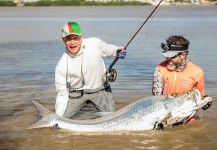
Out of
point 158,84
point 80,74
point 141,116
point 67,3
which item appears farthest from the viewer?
point 67,3

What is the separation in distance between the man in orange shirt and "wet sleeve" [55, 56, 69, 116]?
160 centimetres

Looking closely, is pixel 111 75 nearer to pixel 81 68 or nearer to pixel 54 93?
pixel 81 68

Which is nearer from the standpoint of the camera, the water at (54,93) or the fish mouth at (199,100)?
the fish mouth at (199,100)

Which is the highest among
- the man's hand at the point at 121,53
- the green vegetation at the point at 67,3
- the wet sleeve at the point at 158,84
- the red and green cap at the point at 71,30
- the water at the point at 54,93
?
the green vegetation at the point at 67,3

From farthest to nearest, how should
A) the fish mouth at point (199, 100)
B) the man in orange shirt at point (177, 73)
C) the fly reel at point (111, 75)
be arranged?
1. the fly reel at point (111, 75)
2. the man in orange shirt at point (177, 73)
3. the fish mouth at point (199, 100)

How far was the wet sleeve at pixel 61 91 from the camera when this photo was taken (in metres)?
8.88

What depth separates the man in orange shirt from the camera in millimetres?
8422

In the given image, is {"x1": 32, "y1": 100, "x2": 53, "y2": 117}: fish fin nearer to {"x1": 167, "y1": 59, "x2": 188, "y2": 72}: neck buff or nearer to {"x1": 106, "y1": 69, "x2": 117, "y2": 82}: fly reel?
{"x1": 106, "y1": 69, "x2": 117, "y2": 82}: fly reel

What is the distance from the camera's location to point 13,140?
885 cm

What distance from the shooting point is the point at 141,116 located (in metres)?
8.44

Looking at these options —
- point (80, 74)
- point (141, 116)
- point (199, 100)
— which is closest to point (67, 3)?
point (80, 74)

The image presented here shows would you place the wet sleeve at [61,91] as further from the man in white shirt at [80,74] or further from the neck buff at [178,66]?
the neck buff at [178,66]

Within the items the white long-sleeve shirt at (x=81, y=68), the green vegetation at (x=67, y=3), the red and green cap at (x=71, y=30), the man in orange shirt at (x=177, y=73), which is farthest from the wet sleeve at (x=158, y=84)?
the green vegetation at (x=67, y=3)

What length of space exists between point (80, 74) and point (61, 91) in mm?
469
